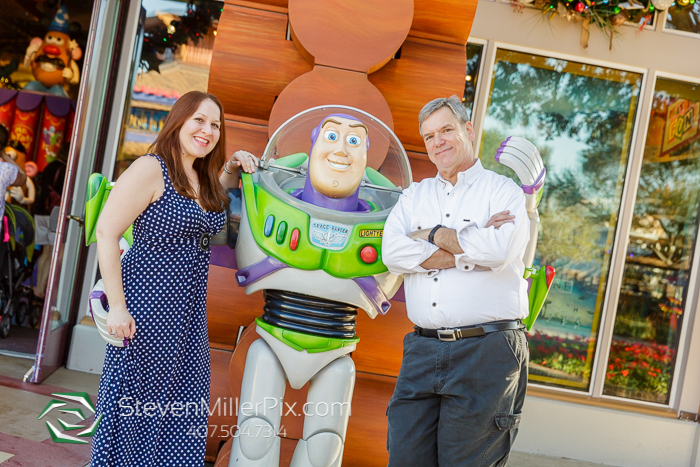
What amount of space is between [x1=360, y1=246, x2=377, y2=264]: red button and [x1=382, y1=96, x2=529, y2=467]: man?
176 mm

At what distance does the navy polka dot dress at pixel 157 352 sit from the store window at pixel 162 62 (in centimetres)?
244

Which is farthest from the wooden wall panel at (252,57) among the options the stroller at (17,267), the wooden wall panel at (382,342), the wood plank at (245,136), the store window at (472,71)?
the stroller at (17,267)

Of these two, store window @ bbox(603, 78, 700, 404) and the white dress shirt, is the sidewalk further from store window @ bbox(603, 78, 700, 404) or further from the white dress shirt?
the white dress shirt

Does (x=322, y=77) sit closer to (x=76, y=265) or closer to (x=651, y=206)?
(x=76, y=265)

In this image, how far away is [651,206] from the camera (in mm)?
4043

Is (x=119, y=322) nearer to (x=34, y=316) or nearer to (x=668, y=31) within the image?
(x=34, y=316)

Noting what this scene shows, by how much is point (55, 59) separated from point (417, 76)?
12.2ft

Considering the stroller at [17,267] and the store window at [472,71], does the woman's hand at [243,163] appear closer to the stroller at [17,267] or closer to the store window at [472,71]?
the store window at [472,71]

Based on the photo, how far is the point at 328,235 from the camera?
6.88 feet

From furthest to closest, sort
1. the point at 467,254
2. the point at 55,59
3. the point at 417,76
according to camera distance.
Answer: the point at 55,59, the point at 417,76, the point at 467,254

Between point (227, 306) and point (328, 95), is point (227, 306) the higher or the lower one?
the lower one

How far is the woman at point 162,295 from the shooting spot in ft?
5.85

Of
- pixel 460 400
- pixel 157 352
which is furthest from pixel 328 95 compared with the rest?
pixel 460 400

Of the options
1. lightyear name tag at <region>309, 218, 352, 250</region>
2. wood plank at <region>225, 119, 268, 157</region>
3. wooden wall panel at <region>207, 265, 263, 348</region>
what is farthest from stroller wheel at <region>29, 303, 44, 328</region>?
lightyear name tag at <region>309, 218, 352, 250</region>
